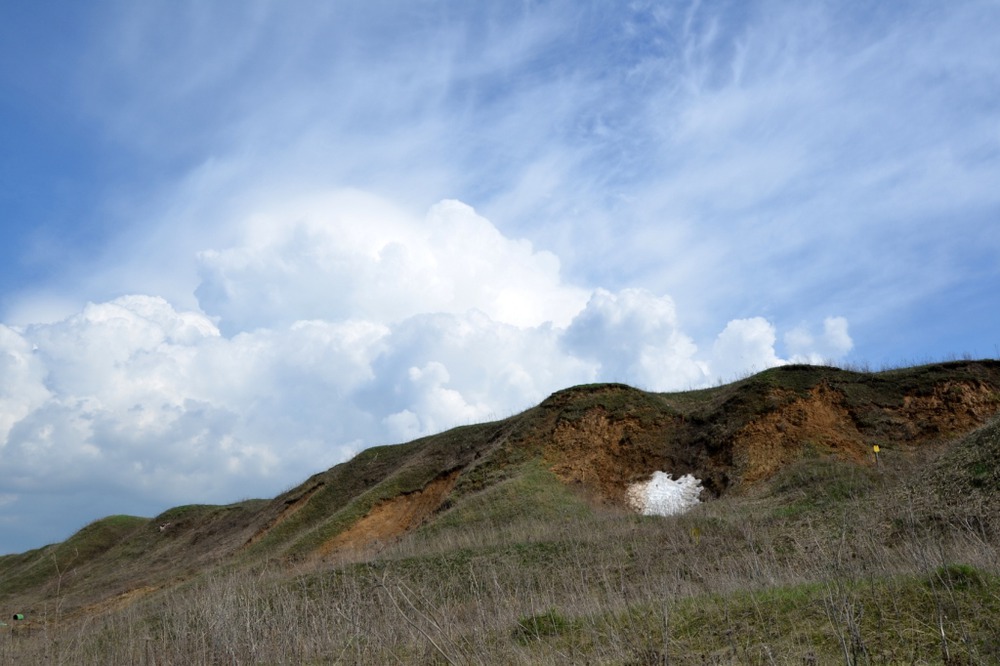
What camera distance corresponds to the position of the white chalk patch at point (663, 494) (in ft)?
92.2

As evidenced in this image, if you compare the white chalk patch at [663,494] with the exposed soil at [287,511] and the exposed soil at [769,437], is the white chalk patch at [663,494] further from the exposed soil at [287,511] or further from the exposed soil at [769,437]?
the exposed soil at [287,511]

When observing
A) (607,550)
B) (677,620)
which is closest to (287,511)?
(607,550)

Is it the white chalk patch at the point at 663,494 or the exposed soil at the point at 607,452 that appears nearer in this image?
the white chalk patch at the point at 663,494

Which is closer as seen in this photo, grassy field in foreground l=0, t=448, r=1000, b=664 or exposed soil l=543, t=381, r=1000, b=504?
grassy field in foreground l=0, t=448, r=1000, b=664

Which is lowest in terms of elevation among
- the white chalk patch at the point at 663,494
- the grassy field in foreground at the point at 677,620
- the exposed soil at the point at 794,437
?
the grassy field in foreground at the point at 677,620

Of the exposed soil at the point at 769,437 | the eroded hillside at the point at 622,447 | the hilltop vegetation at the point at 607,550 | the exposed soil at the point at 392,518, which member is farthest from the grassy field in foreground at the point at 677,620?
the exposed soil at the point at 392,518

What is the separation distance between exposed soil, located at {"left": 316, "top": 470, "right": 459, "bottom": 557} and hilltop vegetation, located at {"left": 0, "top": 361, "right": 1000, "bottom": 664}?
11cm

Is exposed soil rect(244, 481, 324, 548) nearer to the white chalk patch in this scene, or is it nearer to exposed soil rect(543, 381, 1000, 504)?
exposed soil rect(543, 381, 1000, 504)

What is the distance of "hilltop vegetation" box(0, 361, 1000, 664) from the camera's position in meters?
7.40

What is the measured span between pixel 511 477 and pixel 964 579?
2278 centimetres

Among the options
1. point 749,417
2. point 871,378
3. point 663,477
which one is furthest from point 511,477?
point 871,378

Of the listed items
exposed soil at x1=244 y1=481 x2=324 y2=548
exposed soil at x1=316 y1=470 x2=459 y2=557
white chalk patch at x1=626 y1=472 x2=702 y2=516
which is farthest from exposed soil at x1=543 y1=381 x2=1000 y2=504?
exposed soil at x1=244 y1=481 x2=324 y2=548

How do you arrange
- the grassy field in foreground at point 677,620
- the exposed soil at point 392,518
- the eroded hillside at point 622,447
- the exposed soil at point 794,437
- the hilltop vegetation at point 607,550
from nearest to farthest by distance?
the grassy field in foreground at point 677,620
the hilltop vegetation at point 607,550
the exposed soil at point 794,437
the eroded hillside at point 622,447
the exposed soil at point 392,518

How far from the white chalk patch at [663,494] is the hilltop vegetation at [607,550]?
0.48 metres
